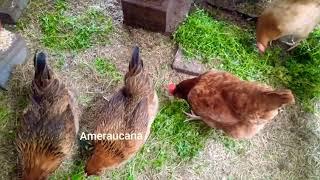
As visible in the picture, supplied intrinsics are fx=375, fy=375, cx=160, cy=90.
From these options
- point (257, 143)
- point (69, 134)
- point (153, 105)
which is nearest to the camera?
point (69, 134)

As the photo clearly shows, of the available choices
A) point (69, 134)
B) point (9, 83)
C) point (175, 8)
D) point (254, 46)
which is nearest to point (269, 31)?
point (254, 46)

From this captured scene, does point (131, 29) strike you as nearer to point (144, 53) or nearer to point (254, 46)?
point (144, 53)

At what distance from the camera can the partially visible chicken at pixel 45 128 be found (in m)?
2.63

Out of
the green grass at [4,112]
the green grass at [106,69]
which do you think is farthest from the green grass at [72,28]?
the green grass at [4,112]

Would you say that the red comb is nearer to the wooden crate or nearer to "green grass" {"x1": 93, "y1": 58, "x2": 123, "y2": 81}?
"green grass" {"x1": 93, "y1": 58, "x2": 123, "y2": 81}

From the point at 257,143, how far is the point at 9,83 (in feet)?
7.33

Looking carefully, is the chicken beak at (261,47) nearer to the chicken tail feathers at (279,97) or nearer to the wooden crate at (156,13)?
the wooden crate at (156,13)

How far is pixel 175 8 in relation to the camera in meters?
3.64

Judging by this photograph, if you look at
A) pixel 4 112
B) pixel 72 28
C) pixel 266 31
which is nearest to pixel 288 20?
pixel 266 31

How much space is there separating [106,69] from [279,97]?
1.65 meters

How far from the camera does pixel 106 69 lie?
3447mm

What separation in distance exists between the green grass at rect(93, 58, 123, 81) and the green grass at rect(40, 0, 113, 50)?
22 cm

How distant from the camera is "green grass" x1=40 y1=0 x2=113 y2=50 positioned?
11.7ft

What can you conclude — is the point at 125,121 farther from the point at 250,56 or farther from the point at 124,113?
the point at 250,56
